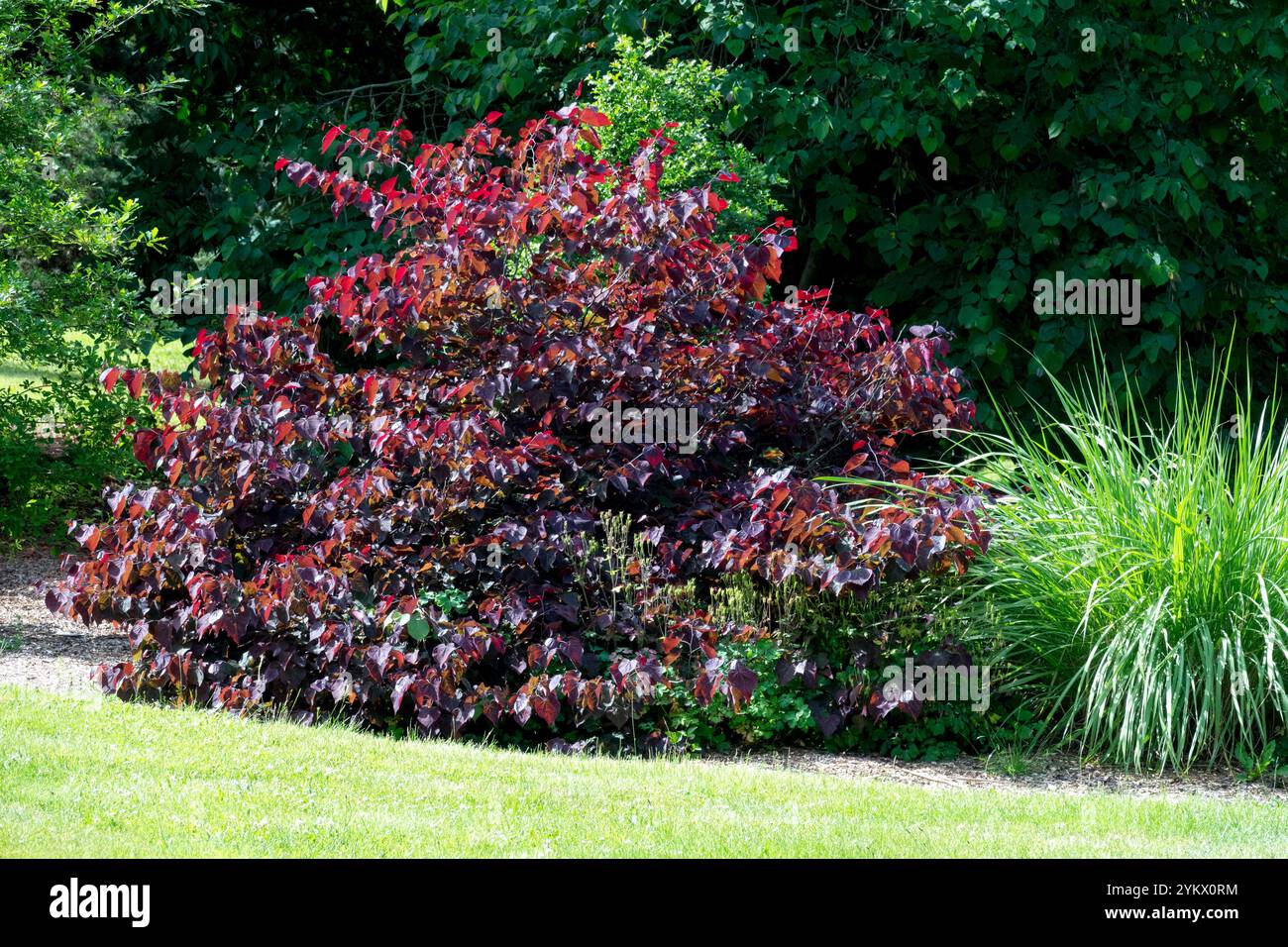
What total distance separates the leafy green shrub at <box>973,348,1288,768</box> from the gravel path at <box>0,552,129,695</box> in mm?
4194

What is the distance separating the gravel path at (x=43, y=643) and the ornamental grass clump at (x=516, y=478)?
401 mm

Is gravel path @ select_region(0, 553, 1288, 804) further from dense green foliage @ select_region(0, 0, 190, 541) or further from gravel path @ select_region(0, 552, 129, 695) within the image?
dense green foliage @ select_region(0, 0, 190, 541)

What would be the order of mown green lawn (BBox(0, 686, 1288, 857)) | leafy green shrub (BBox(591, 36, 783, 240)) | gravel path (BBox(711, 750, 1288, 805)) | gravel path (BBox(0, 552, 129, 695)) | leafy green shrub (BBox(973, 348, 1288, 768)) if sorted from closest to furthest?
mown green lawn (BBox(0, 686, 1288, 857)), gravel path (BBox(711, 750, 1288, 805)), leafy green shrub (BBox(973, 348, 1288, 768)), gravel path (BBox(0, 552, 129, 695)), leafy green shrub (BBox(591, 36, 783, 240))

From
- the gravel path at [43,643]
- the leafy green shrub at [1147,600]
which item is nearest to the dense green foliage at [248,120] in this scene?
the gravel path at [43,643]

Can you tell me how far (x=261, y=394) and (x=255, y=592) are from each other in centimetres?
116

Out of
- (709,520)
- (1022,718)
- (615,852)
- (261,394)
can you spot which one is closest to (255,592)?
(261,394)

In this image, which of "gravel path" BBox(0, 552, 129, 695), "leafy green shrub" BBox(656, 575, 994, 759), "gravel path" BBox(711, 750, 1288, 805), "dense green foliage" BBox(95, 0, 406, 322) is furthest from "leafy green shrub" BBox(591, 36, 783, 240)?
"gravel path" BBox(0, 552, 129, 695)

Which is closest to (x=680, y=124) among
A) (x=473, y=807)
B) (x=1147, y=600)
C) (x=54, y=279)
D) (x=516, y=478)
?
(x=516, y=478)

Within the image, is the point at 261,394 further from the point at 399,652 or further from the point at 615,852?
the point at 615,852

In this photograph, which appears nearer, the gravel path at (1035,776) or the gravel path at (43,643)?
the gravel path at (1035,776)

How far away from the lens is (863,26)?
30.4ft

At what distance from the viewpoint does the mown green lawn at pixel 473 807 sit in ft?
12.6

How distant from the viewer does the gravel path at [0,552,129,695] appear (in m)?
6.20

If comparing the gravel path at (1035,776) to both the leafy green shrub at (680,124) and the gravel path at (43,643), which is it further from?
the leafy green shrub at (680,124)
